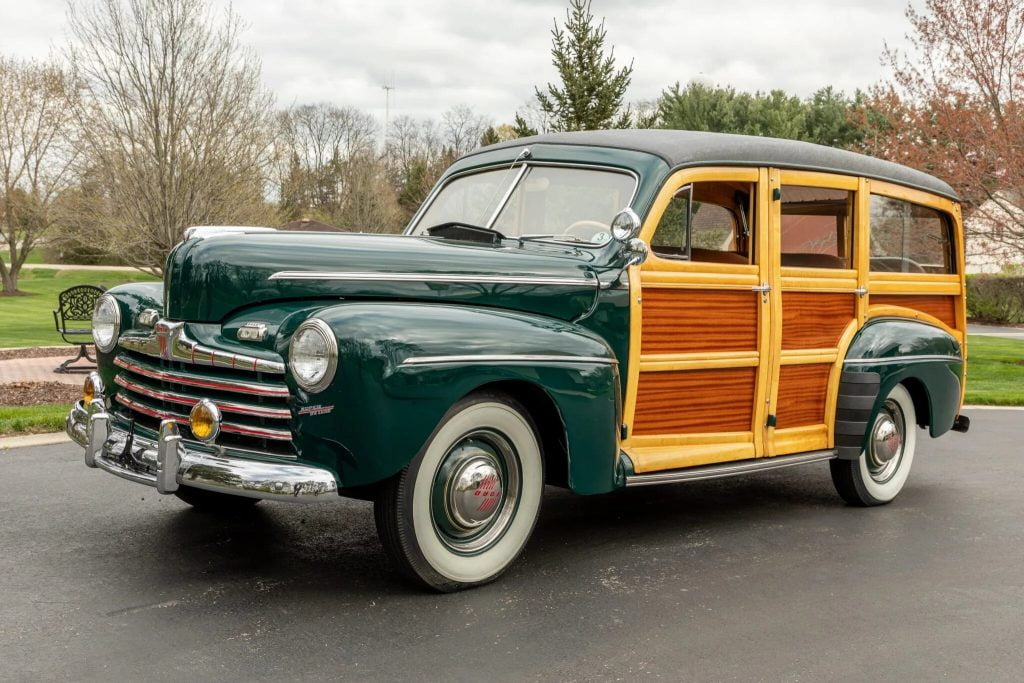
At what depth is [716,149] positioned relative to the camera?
529 cm

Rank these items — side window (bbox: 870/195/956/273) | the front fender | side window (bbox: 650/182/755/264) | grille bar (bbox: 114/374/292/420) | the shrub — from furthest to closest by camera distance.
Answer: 1. the shrub
2. side window (bbox: 870/195/956/273)
3. the front fender
4. side window (bbox: 650/182/755/264)
5. grille bar (bbox: 114/374/292/420)

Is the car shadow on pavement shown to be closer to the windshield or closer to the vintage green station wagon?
the vintage green station wagon

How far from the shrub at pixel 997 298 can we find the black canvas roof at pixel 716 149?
1049 inches

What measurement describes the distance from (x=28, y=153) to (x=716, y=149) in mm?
36071

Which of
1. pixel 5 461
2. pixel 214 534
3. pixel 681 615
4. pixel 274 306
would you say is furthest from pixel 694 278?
pixel 5 461

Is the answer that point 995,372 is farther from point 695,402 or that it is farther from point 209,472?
point 209,472

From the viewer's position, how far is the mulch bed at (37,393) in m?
10.0

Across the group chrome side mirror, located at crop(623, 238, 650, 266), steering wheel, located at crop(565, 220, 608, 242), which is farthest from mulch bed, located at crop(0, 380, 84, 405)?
chrome side mirror, located at crop(623, 238, 650, 266)

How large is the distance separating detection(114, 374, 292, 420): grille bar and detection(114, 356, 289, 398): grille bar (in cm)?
5

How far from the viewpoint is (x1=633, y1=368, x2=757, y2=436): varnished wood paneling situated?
4914 mm

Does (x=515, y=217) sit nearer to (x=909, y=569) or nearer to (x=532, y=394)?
(x=532, y=394)

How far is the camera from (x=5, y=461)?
661 cm

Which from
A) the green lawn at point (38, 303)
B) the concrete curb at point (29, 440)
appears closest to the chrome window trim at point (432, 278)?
the concrete curb at point (29, 440)

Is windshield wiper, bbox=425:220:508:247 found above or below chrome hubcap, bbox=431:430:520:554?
above
